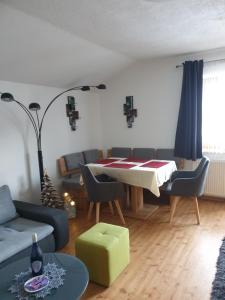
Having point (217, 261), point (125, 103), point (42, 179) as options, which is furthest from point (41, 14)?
point (217, 261)

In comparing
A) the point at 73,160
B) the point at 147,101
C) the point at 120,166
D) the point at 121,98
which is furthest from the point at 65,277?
the point at 121,98

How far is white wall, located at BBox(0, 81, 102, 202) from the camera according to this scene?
3410 mm

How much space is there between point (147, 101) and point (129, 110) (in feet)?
1.32

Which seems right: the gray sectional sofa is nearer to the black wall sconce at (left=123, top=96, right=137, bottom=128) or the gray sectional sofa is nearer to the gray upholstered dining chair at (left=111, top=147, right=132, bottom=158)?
the gray upholstered dining chair at (left=111, top=147, right=132, bottom=158)

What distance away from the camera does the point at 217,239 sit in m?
2.87

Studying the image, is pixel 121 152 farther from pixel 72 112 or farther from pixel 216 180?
pixel 216 180

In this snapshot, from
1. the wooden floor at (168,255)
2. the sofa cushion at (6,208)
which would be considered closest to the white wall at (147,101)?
the wooden floor at (168,255)

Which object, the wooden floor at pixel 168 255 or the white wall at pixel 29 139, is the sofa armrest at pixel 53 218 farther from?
the white wall at pixel 29 139

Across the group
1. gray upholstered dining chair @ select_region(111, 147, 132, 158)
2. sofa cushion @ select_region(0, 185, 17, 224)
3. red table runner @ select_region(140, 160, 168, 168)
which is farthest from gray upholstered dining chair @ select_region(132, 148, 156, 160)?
sofa cushion @ select_region(0, 185, 17, 224)

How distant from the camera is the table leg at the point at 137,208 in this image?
143 inches

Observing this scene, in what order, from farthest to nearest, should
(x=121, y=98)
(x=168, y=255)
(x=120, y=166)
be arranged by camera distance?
(x=121, y=98) < (x=120, y=166) < (x=168, y=255)

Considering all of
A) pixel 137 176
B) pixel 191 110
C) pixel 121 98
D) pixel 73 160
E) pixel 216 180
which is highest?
pixel 121 98

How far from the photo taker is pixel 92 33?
9.54ft

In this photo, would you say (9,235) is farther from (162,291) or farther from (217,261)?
(217,261)
